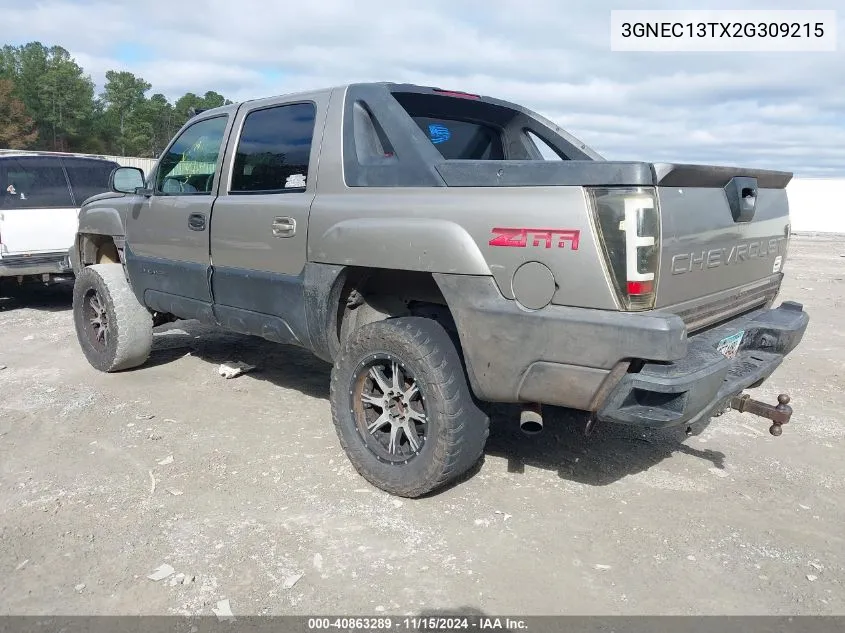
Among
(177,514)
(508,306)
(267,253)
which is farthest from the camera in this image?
(267,253)

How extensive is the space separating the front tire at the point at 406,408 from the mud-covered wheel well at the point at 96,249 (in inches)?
132

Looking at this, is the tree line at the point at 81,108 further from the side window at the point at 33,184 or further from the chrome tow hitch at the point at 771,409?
the chrome tow hitch at the point at 771,409

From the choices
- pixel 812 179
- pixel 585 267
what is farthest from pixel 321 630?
pixel 812 179

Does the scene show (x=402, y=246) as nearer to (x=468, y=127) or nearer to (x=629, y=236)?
(x=629, y=236)

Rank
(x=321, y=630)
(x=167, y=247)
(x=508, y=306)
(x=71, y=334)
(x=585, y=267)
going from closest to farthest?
(x=321, y=630), (x=585, y=267), (x=508, y=306), (x=167, y=247), (x=71, y=334)

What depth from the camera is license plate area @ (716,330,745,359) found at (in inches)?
127

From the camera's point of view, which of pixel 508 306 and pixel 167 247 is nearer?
pixel 508 306

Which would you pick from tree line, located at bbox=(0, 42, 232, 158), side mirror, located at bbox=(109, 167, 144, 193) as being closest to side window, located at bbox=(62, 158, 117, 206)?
side mirror, located at bbox=(109, 167, 144, 193)

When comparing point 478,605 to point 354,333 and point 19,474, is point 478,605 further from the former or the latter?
point 19,474

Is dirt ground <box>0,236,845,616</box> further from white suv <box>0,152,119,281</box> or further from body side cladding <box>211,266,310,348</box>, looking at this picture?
white suv <box>0,152,119,281</box>

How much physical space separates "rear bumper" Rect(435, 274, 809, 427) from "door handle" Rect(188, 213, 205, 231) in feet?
6.86

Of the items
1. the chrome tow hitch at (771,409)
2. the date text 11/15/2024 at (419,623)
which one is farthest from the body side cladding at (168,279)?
the chrome tow hitch at (771,409)

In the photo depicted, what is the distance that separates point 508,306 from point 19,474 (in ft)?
9.36

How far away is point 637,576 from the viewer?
2.81 m
